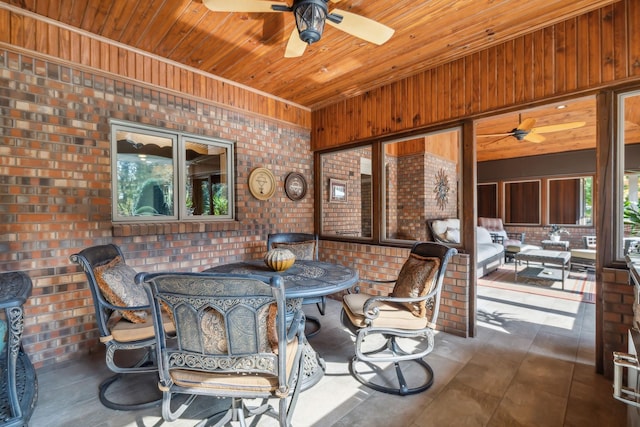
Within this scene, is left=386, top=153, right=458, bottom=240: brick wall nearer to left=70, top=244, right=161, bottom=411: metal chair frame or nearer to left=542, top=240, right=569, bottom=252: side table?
left=542, top=240, right=569, bottom=252: side table

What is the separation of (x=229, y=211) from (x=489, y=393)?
302cm

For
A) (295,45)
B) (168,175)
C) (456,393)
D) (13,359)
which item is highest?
(295,45)

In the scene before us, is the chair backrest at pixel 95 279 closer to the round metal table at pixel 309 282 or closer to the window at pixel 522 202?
the round metal table at pixel 309 282

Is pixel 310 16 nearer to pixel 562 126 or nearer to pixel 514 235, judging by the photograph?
pixel 562 126

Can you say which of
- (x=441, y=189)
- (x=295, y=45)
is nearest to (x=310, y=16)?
(x=295, y=45)

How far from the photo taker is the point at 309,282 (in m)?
2.04

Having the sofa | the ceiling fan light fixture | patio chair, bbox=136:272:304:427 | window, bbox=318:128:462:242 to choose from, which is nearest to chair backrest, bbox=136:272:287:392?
patio chair, bbox=136:272:304:427

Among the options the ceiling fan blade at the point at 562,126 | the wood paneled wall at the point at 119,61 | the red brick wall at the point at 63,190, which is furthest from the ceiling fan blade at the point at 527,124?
the red brick wall at the point at 63,190

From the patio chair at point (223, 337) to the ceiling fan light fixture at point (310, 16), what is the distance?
1591mm

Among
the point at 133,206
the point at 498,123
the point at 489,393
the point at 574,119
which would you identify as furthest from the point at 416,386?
the point at 574,119

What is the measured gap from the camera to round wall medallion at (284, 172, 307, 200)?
4.15 m

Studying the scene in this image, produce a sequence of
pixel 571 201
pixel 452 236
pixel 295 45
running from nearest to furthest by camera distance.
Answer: pixel 295 45
pixel 452 236
pixel 571 201

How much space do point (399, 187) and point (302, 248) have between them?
3086mm

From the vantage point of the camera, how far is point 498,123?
5.68 metres
